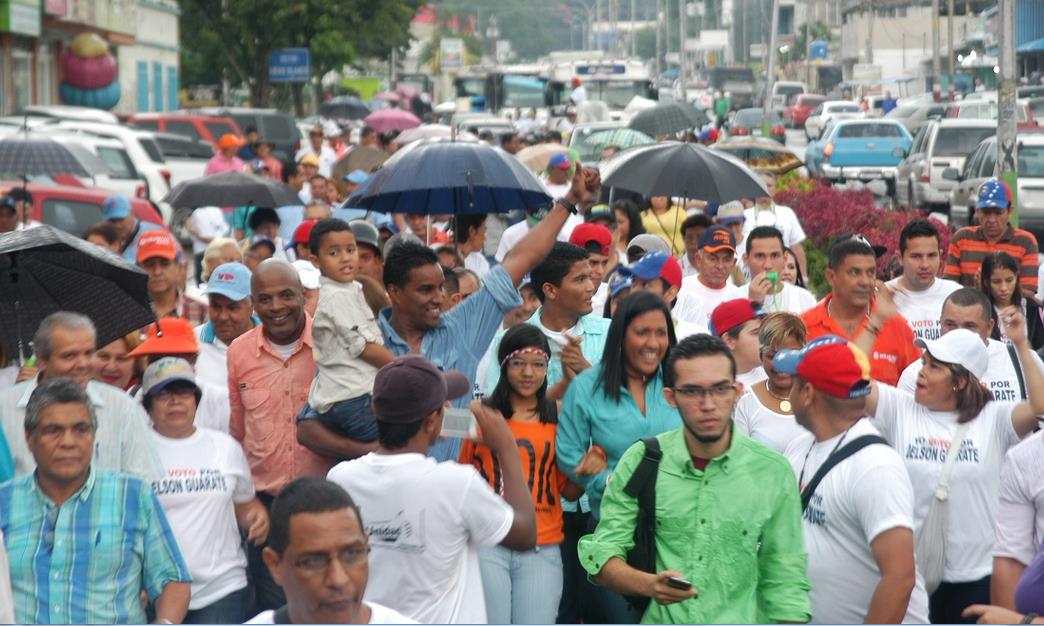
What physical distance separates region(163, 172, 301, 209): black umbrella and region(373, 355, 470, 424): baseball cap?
344 inches

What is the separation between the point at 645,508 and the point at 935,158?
25.8 metres

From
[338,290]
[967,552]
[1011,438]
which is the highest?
[338,290]

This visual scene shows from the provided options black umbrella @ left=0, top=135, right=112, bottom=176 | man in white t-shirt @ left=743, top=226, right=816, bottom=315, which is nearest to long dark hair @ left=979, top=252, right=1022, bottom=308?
man in white t-shirt @ left=743, top=226, right=816, bottom=315

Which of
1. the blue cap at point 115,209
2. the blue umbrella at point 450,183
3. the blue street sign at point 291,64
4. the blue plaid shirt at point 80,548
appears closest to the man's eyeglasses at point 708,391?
the blue plaid shirt at point 80,548

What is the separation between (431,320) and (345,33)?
4855 centimetres

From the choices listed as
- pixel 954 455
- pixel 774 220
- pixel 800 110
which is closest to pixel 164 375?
pixel 954 455

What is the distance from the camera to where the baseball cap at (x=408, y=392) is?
5.17 metres

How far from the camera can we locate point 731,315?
7.75m

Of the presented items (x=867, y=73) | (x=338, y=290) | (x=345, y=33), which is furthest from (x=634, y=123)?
(x=867, y=73)

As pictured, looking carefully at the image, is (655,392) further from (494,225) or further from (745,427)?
(494,225)

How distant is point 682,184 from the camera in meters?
11.6

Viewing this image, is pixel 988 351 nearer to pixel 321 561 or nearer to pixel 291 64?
pixel 321 561

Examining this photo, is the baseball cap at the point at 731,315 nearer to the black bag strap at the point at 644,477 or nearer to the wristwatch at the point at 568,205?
the wristwatch at the point at 568,205

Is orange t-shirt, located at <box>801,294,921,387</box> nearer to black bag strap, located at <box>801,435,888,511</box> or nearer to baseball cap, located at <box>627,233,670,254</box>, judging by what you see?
baseball cap, located at <box>627,233,670,254</box>
